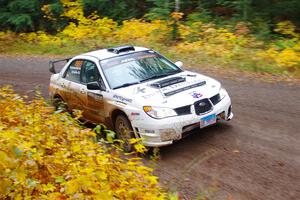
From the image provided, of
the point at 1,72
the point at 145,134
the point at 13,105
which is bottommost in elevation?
the point at 1,72

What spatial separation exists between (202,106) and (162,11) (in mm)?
11283

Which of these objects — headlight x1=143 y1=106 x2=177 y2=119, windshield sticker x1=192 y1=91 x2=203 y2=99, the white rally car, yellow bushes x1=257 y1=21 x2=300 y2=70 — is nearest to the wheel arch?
the white rally car

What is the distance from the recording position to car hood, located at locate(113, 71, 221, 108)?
24.0 ft

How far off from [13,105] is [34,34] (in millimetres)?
15941

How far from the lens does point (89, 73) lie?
348 inches

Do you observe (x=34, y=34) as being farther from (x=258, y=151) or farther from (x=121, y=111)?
(x=258, y=151)

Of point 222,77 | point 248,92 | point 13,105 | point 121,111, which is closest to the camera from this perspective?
point 13,105

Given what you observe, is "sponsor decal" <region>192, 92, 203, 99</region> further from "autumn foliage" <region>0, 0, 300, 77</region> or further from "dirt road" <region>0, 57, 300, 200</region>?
"autumn foliage" <region>0, 0, 300, 77</region>

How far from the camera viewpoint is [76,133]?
5562 millimetres

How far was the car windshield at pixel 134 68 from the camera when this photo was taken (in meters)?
8.23

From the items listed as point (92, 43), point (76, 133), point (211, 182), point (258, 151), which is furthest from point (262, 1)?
point (76, 133)

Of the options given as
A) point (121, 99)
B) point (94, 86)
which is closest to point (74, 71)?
point (94, 86)

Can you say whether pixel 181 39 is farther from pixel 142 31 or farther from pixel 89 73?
pixel 89 73

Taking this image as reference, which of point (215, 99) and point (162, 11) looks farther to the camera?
point (162, 11)
